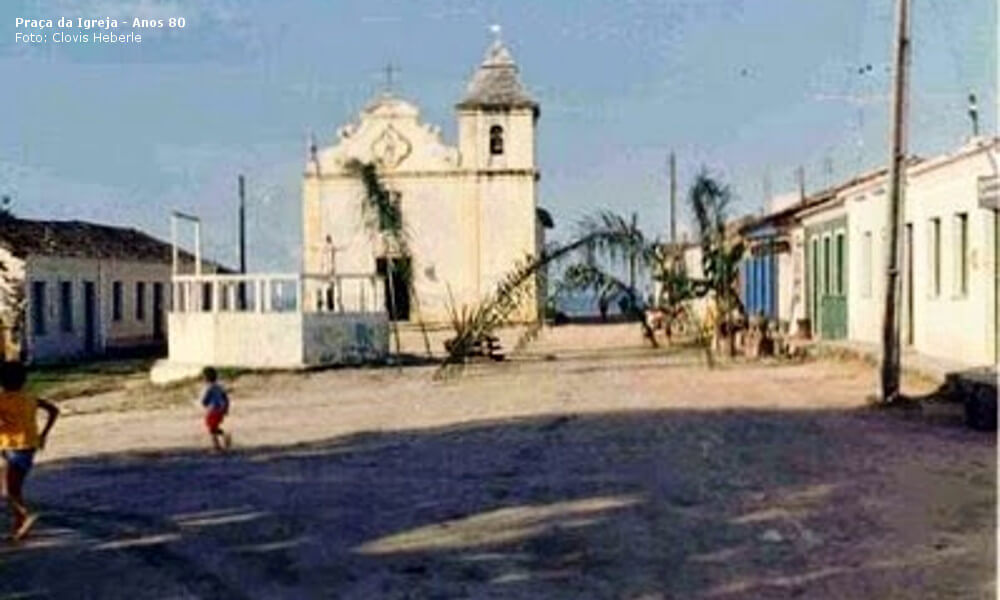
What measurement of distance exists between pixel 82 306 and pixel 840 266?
19.1 m

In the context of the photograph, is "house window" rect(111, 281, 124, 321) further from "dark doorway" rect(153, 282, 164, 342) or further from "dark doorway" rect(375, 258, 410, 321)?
"dark doorway" rect(375, 258, 410, 321)

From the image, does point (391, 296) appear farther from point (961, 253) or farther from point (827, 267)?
point (961, 253)

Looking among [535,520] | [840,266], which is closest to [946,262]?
[840,266]

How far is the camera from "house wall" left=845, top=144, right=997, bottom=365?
18781 mm

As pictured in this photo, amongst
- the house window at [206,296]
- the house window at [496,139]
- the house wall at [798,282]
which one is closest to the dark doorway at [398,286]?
the house window at [206,296]

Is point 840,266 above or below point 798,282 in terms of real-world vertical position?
above

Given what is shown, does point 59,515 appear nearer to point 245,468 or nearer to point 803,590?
point 245,468

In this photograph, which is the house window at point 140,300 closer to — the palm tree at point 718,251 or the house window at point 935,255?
the palm tree at point 718,251

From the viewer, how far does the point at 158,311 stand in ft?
152

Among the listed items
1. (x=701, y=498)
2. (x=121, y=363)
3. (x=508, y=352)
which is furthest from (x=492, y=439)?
(x=121, y=363)

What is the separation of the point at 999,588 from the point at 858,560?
A: 1387 mm

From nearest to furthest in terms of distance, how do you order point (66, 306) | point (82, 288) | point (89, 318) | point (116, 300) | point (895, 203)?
point (895, 203)
point (66, 306)
point (82, 288)
point (89, 318)
point (116, 300)

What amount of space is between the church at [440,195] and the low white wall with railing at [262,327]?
59.2 ft

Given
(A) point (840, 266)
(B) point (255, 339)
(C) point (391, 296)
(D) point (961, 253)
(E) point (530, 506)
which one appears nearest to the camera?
(E) point (530, 506)
